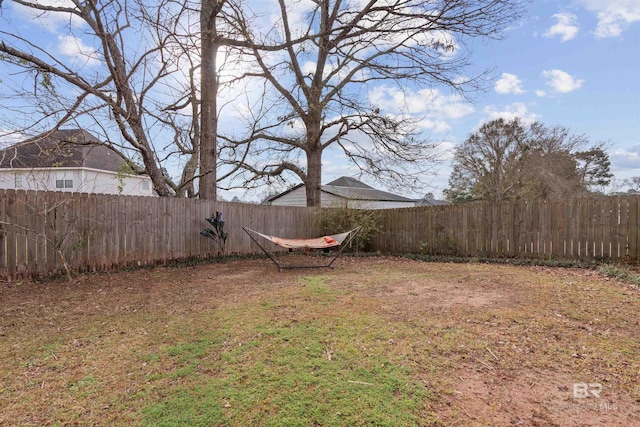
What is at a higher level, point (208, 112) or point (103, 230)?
point (208, 112)

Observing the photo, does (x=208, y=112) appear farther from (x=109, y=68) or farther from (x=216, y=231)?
(x=216, y=231)

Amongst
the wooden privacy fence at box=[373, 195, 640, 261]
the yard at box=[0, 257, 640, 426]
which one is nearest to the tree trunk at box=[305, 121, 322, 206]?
the wooden privacy fence at box=[373, 195, 640, 261]

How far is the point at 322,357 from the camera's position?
2410 mm

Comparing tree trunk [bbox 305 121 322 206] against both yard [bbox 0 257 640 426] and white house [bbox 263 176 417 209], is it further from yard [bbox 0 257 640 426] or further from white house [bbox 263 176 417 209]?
yard [bbox 0 257 640 426]

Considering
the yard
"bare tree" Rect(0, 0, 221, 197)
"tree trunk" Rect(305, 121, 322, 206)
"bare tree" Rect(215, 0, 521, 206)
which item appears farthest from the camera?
"tree trunk" Rect(305, 121, 322, 206)

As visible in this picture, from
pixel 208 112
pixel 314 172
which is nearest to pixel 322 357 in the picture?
pixel 208 112

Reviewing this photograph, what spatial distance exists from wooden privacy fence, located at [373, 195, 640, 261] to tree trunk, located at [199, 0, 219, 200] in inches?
202

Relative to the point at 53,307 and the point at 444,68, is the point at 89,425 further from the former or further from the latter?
the point at 444,68

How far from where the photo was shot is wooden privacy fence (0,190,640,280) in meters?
4.98

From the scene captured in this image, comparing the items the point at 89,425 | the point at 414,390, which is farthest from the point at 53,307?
the point at 414,390

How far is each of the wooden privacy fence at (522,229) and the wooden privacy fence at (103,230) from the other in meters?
4.43

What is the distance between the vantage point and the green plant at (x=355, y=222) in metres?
9.43

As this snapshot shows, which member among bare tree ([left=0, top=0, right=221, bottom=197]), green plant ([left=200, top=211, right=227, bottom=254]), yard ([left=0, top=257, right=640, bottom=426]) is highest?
bare tree ([left=0, top=0, right=221, bottom=197])

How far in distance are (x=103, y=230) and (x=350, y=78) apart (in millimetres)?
9061
